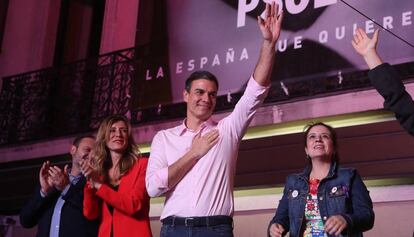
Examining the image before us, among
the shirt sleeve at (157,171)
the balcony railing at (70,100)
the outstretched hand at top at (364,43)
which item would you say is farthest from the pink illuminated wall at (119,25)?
the outstretched hand at top at (364,43)

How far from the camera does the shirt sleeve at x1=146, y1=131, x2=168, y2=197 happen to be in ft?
8.68

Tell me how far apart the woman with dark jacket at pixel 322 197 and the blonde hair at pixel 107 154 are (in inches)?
33.7

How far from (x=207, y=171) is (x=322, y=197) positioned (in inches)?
22.4

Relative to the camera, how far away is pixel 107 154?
325cm

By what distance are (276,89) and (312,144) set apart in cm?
257

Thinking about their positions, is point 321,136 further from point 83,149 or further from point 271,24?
point 83,149

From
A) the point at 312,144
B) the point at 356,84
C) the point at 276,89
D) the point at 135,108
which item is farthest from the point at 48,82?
the point at 312,144

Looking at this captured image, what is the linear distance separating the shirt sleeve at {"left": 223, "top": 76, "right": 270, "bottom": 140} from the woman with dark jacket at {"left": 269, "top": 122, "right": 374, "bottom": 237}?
16.1 inches

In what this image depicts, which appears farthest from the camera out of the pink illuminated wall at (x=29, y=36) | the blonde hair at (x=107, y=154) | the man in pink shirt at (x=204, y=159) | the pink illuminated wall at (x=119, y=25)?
the pink illuminated wall at (x=29, y=36)

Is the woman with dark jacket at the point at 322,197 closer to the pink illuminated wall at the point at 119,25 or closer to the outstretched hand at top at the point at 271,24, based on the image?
the outstretched hand at top at the point at 271,24

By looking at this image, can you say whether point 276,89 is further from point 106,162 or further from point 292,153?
point 106,162

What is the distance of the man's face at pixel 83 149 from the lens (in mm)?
3564

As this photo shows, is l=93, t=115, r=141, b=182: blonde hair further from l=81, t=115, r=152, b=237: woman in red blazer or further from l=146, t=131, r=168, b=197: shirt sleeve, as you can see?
l=146, t=131, r=168, b=197: shirt sleeve

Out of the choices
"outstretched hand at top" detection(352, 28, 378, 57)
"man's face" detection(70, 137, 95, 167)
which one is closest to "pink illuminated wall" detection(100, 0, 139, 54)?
"man's face" detection(70, 137, 95, 167)
